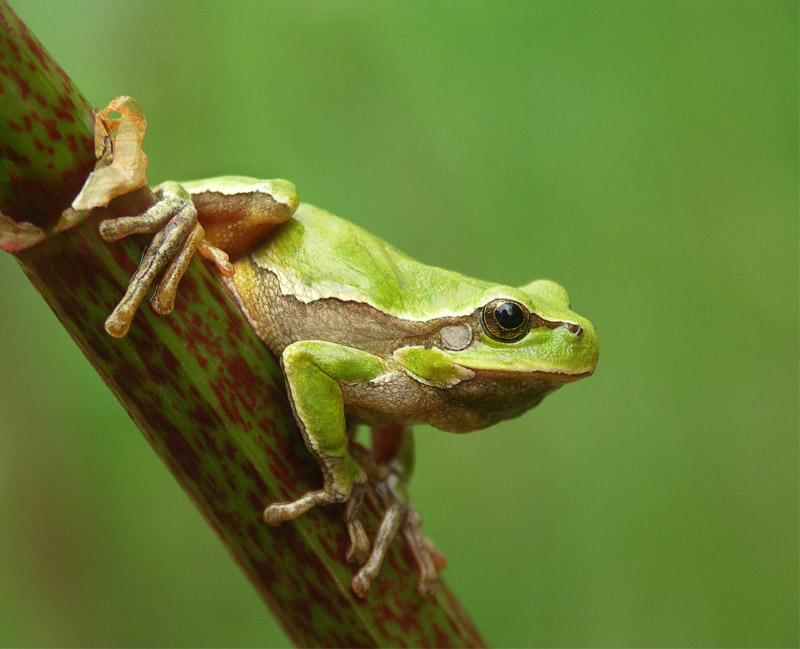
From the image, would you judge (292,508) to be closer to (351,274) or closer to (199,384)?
(199,384)

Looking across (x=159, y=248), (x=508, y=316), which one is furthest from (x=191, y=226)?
(x=508, y=316)

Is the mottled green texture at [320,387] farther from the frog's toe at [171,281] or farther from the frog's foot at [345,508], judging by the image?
the frog's toe at [171,281]

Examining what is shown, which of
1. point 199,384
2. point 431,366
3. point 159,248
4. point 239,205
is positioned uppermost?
point 159,248

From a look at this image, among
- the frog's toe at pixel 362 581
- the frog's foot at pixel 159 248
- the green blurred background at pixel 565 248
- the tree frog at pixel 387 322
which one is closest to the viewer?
the frog's foot at pixel 159 248

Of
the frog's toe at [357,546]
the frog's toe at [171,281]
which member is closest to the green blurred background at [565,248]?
the frog's toe at [357,546]

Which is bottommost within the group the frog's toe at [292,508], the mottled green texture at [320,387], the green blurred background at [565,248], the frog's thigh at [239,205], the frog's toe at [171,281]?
the green blurred background at [565,248]

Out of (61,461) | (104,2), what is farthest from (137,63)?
(61,461)
